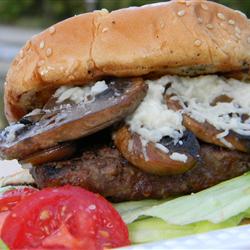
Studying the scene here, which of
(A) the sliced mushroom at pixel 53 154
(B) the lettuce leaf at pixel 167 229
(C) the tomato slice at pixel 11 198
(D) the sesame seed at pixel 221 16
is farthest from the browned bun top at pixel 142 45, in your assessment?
(B) the lettuce leaf at pixel 167 229

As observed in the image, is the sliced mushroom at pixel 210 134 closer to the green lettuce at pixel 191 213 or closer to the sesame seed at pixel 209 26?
the green lettuce at pixel 191 213

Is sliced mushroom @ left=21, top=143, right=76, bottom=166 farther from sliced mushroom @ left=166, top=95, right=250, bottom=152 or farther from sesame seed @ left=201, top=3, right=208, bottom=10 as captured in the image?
sesame seed @ left=201, top=3, right=208, bottom=10

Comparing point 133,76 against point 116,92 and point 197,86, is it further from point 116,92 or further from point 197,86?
point 197,86

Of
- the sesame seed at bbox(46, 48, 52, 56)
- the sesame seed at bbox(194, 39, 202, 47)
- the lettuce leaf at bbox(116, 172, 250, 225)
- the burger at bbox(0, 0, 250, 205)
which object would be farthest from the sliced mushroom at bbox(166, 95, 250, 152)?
the sesame seed at bbox(46, 48, 52, 56)

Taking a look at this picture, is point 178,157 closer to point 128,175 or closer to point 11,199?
point 128,175

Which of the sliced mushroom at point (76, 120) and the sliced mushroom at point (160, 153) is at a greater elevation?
the sliced mushroom at point (76, 120)

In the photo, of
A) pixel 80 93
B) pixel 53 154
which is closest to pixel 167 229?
pixel 53 154
